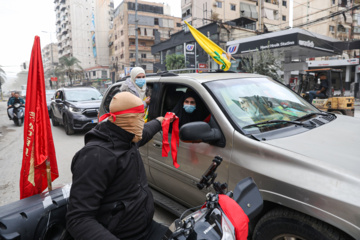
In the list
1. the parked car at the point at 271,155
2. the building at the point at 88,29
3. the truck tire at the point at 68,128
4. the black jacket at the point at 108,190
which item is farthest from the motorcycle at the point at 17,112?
the building at the point at 88,29

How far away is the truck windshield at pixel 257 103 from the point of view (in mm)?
2361

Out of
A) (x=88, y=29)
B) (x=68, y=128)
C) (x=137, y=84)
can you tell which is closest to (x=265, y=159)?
(x=137, y=84)

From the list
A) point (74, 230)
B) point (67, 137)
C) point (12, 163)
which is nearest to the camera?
point (74, 230)

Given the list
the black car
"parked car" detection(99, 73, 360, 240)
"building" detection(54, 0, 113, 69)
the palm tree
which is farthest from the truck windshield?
"building" detection(54, 0, 113, 69)

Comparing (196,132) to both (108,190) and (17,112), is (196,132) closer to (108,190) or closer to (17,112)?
(108,190)

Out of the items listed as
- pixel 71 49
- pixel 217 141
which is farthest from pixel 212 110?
pixel 71 49

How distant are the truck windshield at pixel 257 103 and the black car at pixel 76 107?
6.22 m

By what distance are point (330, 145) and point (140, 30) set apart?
60060 mm

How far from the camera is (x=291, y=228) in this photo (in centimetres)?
176

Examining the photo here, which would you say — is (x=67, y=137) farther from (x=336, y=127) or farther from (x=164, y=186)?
(x=336, y=127)

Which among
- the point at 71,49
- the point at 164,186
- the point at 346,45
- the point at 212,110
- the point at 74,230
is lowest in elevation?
the point at 164,186

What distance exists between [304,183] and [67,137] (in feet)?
29.3

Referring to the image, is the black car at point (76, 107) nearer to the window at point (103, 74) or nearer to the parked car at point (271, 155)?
the parked car at point (271, 155)

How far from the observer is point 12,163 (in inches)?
244
